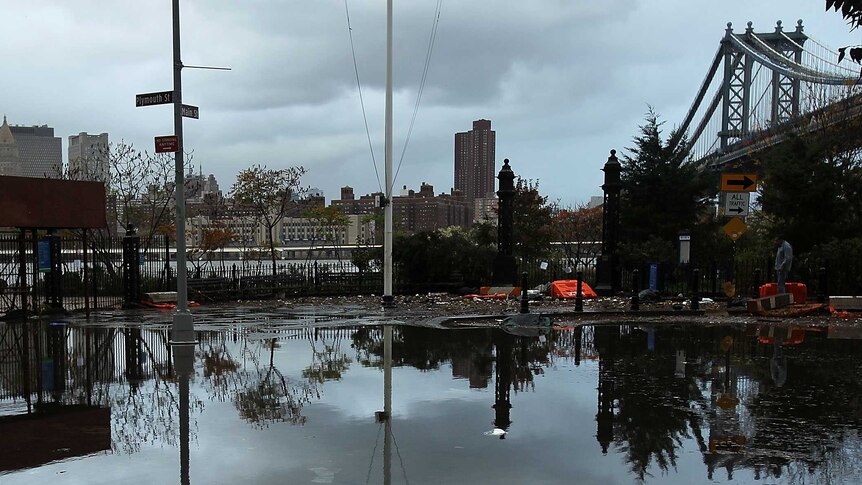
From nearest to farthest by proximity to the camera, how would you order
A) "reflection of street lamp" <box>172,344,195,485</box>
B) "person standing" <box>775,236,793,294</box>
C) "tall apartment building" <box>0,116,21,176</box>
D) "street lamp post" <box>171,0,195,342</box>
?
"reflection of street lamp" <box>172,344,195,485</box> → "street lamp post" <box>171,0,195,342</box> → "person standing" <box>775,236,793,294</box> → "tall apartment building" <box>0,116,21,176</box>

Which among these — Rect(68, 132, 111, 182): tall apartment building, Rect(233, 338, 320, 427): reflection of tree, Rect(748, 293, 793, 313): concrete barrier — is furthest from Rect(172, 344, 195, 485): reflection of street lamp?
Rect(68, 132, 111, 182): tall apartment building

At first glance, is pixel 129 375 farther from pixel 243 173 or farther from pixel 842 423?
pixel 243 173

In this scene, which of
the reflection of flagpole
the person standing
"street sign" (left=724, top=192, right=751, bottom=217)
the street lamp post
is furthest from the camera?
"street sign" (left=724, top=192, right=751, bottom=217)

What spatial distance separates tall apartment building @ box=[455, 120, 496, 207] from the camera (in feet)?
477

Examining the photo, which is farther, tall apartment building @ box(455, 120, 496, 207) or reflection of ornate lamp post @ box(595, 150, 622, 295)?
tall apartment building @ box(455, 120, 496, 207)

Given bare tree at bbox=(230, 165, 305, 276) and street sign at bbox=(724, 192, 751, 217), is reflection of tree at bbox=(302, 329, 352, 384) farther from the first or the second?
bare tree at bbox=(230, 165, 305, 276)

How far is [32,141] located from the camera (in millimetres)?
62219

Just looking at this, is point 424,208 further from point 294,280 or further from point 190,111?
point 190,111

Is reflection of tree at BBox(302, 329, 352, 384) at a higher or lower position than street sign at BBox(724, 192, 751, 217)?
lower

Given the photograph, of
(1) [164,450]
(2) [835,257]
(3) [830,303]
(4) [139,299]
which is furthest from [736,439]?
(4) [139,299]

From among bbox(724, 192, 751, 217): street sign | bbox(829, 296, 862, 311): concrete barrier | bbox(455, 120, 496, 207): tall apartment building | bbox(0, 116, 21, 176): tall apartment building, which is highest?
bbox(455, 120, 496, 207): tall apartment building

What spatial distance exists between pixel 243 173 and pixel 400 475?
4086cm

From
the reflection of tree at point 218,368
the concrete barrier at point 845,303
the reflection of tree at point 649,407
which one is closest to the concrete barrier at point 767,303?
the concrete barrier at point 845,303

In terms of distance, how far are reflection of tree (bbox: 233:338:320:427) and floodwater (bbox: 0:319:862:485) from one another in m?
0.05
